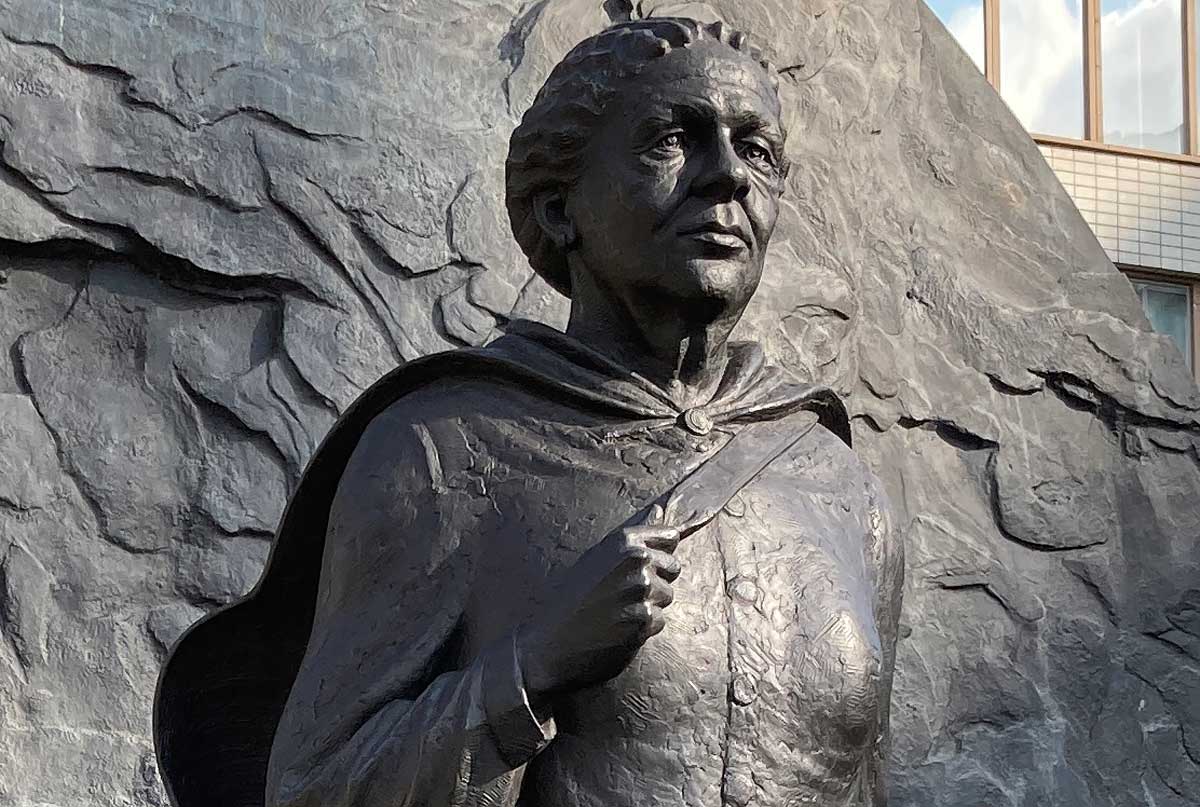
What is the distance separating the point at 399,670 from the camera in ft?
8.28

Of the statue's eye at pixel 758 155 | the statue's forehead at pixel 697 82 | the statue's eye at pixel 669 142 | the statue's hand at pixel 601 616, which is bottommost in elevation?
the statue's hand at pixel 601 616

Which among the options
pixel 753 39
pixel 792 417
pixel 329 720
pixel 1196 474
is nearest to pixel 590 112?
pixel 792 417

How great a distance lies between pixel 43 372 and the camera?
19.0ft

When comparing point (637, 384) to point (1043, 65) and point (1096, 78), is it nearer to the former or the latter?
point (1043, 65)

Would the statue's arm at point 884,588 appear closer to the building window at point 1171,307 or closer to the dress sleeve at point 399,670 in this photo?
the dress sleeve at point 399,670

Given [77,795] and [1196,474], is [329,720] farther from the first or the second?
[1196,474]

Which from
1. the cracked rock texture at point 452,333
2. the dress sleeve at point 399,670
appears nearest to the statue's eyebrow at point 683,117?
the dress sleeve at point 399,670

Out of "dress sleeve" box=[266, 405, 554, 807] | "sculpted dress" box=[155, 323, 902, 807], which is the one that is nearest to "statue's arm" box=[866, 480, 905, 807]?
"sculpted dress" box=[155, 323, 902, 807]

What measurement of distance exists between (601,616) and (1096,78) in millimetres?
7803

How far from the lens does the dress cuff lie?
240 centimetres

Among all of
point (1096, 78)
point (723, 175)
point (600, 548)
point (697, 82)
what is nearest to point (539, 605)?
point (600, 548)

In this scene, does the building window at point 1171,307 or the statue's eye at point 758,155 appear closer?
the statue's eye at point 758,155

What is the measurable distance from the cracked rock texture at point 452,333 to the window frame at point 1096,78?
2487 millimetres

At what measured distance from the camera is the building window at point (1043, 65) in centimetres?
948
